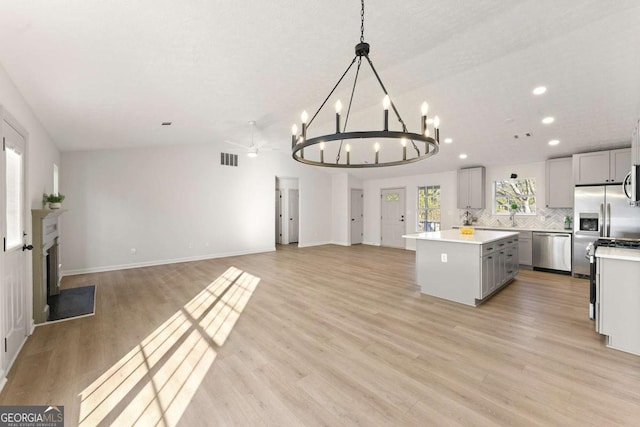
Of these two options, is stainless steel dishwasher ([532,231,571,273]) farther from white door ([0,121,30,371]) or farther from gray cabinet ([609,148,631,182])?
white door ([0,121,30,371])

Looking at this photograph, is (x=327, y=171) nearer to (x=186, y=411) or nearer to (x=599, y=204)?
(x=599, y=204)

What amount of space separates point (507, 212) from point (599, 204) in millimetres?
1865

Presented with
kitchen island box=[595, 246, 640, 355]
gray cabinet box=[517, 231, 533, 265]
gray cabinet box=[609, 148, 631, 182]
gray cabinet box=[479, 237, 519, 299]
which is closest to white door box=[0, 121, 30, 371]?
gray cabinet box=[479, 237, 519, 299]

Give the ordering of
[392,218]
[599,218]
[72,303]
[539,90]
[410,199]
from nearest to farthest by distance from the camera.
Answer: [539,90] → [72,303] → [599,218] → [410,199] → [392,218]

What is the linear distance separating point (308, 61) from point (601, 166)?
573 cm

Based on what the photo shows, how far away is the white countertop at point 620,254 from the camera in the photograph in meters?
2.56

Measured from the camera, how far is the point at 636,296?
8.41 ft

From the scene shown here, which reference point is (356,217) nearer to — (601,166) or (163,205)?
(163,205)

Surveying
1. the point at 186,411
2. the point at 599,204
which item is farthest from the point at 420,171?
the point at 186,411

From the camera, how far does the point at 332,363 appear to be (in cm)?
242

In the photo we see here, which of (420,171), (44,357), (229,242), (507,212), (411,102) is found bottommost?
(44,357)

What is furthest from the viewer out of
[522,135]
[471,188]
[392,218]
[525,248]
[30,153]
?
[392,218]

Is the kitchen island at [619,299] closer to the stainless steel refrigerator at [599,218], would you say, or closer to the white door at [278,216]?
the stainless steel refrigerator at [599,218]

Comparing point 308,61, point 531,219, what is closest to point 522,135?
point 531,219
